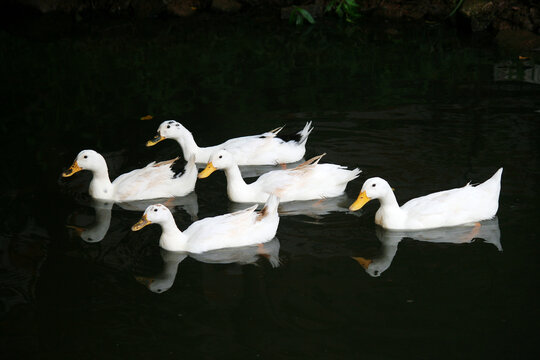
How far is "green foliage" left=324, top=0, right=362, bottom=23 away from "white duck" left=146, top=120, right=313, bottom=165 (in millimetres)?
7753

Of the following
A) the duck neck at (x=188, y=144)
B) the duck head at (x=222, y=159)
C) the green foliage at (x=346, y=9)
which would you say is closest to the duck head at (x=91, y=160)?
the duck head at (x=222, y=159)

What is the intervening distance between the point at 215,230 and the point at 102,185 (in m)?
1.76

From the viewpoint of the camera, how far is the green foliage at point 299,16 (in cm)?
1562

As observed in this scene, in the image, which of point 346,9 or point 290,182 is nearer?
point 290,182

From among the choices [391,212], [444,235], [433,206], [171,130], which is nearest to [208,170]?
[171,130]

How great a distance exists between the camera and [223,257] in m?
5.88

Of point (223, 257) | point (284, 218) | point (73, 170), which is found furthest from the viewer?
point (73, 170)

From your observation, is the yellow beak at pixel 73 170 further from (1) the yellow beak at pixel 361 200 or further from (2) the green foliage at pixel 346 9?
(2) the green foliage at pixel 346 9

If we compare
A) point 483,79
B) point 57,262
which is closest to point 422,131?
point 483,79

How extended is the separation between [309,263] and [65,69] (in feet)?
26.1

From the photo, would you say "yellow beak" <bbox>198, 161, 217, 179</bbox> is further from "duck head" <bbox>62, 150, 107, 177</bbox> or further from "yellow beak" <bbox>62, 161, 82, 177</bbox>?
"yellow beak" <bbox>62, 161, 82, 177</bbox>

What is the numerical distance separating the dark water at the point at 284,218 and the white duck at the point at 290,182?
159mm

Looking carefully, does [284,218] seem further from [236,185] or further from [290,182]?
[236,185]

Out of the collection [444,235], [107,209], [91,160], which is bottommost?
[444,235]
